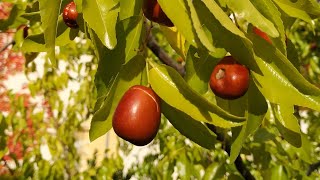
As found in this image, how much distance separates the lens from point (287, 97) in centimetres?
90

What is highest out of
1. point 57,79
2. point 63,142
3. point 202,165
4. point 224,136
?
point 224,136

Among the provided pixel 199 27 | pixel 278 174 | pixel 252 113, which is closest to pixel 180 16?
pixel 199 27

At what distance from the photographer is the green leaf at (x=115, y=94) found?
0.94 m

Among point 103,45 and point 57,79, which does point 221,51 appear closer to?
point 103,45

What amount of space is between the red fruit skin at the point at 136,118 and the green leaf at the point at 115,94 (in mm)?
35

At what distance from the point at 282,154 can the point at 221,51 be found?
64.7 inches

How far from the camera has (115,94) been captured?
37.4 inches

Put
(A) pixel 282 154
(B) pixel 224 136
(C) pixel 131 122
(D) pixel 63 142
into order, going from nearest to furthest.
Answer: (C) pixel 131 122 < (B) pixel 224 136 < (A) pixel 282 154 < (D) pixel 63 142

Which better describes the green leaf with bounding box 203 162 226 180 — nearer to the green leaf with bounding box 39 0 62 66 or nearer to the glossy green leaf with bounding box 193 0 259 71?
the glossy green leaf with bounding box 193 0 259 71

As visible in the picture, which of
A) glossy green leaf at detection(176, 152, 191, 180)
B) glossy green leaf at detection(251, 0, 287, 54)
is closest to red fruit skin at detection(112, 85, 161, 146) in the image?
glossy green leaf at detection(251, 0, 287, 54)

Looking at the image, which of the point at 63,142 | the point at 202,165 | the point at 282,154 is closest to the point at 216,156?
the point at 202,165

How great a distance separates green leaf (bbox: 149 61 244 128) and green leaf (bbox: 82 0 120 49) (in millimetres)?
A: 126

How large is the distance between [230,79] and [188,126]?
0.49 ft

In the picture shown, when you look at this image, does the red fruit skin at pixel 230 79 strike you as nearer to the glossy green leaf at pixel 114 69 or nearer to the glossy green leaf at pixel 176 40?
the glossy green leaf at pixel 114 69
